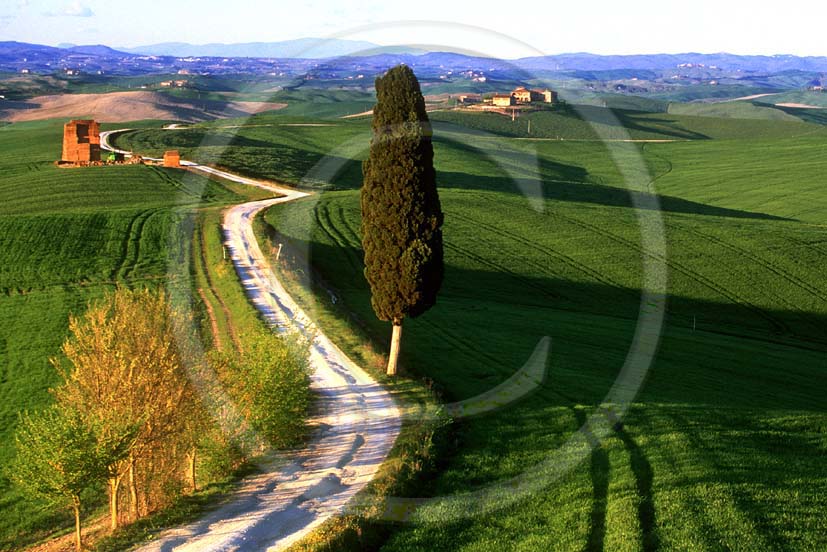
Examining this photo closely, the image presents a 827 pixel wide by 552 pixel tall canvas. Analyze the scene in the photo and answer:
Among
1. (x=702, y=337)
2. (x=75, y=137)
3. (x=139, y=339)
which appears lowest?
(x=702, y=337)

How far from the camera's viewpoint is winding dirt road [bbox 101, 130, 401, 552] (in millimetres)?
23312

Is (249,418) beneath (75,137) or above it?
beneath

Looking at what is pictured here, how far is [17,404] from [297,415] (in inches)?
566

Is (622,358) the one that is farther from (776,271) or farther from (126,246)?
(126,246)

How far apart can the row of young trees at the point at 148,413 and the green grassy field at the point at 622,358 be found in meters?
7.15

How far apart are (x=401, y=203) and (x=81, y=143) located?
6903 centimetres

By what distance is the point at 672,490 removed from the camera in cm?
2389

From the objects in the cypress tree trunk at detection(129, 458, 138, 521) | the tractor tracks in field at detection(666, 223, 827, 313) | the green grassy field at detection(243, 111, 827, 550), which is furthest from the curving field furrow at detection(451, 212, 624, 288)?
the cypress tree trunk at detection(129, 458, 138, 521)

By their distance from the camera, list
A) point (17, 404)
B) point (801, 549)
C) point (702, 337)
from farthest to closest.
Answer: point (702, 337) → point (17, 404) → point (801, 549)

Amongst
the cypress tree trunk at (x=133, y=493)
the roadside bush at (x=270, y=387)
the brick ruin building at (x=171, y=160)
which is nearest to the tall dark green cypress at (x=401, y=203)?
the roadside bush at (x=270, y=387)

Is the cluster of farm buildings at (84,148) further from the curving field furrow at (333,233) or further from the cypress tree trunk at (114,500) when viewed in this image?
the cypress tree trunk at (114,500)

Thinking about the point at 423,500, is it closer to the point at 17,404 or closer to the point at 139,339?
the point at 139,339

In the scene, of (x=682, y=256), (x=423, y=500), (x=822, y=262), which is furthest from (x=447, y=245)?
(x=423, y=500)

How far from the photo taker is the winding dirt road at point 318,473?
23312 mm
